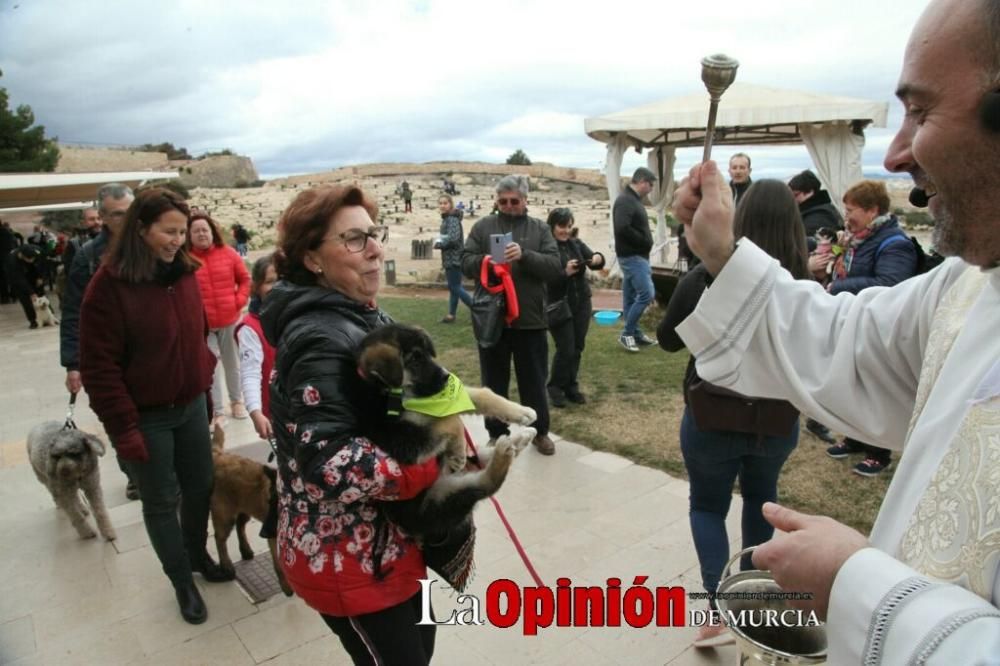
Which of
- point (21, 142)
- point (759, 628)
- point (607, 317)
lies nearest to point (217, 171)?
point (21, 142)

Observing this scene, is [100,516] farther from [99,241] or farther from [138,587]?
[99,241]

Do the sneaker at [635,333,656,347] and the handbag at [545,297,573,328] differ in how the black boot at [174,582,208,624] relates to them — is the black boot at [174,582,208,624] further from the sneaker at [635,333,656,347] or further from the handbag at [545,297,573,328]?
the sneaker at [635,333,656,347]

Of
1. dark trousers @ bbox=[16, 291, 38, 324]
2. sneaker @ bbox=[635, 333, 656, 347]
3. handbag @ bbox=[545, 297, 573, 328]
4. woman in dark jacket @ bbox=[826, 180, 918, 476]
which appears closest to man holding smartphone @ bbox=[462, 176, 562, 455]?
handbag @ bbox=[545, 297, 573, 328]

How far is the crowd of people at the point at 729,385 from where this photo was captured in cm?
102

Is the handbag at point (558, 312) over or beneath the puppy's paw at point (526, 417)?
beneath

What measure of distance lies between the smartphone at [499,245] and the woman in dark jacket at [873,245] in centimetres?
249

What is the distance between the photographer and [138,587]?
3658mm

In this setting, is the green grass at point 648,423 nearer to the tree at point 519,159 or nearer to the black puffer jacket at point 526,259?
the black puffer jacket at point 526,259

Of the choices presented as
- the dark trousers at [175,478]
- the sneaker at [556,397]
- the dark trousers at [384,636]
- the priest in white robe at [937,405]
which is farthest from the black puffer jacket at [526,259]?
the priest in white robe at [937,405]

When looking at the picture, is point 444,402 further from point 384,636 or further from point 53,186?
point 53,186

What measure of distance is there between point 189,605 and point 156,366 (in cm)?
135

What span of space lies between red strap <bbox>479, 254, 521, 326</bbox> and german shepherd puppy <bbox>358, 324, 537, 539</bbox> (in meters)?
3.03

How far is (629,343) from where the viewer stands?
8.61m

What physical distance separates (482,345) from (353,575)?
3399mm
